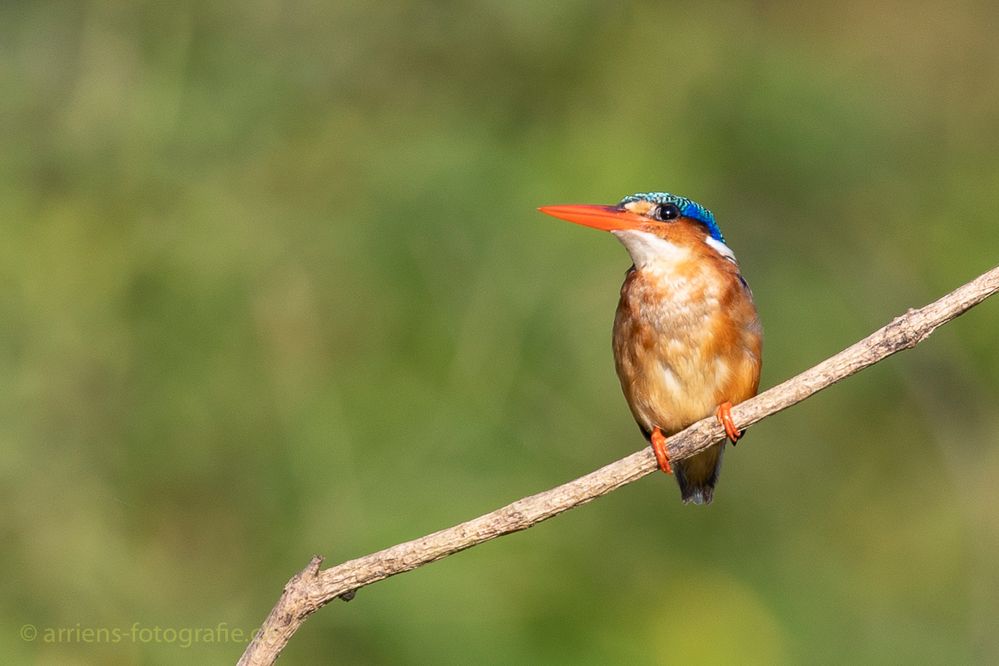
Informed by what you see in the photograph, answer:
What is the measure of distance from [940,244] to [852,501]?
1.59m

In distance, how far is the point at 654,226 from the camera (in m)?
3.93

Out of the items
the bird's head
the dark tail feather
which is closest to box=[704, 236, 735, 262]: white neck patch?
the bird's head

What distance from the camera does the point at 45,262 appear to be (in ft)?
18.5

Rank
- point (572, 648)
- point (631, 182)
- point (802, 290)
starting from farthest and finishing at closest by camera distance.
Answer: point (802, 290), point (631, 182), point (572, 648)

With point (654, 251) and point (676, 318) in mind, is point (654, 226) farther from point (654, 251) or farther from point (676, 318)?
point (676, 318)

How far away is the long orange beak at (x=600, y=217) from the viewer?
3760mm

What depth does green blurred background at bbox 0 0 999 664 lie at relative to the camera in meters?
5.41

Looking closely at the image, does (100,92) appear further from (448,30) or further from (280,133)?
(448,30)

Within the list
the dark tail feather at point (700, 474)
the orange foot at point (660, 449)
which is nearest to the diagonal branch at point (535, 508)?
the orange foot at point (660, 449)

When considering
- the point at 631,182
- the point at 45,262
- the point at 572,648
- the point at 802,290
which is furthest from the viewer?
the point at 802,290

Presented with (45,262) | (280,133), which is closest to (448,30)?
(280,133)

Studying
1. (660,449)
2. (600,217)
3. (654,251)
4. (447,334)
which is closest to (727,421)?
(660,449)

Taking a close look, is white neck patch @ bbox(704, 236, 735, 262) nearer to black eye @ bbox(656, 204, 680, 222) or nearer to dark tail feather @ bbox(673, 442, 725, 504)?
black eye @ bbox(656, 204, 680, 222)

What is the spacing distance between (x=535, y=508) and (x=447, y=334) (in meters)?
3.28
